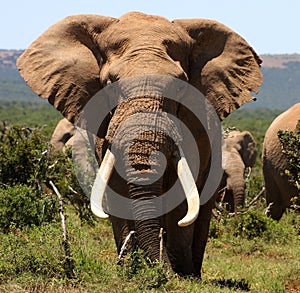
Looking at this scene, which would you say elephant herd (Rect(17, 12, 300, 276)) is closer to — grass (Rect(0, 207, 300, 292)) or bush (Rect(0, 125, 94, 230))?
grass (Rect(0, 207, 300, 292))

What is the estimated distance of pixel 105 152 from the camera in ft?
20.5

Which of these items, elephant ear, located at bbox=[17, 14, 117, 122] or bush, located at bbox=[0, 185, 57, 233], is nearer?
elephant ear, located at bbox=[17, 14, 117, 122]

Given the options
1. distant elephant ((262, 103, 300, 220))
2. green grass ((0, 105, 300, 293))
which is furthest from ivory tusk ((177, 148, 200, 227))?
distant elephant ((262, 103, 300, 220))

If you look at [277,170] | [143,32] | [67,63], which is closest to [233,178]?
[277,170]

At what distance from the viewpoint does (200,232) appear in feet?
24.8

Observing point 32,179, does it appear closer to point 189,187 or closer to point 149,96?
point 149,96

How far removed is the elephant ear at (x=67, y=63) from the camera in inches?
259

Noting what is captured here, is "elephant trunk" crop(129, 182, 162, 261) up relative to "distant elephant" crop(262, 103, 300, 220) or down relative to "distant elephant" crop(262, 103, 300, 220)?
up

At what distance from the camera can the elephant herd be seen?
18.3 ft

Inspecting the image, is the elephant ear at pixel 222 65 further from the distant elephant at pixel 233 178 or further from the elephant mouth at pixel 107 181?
the distant elephant at pixel 233 178

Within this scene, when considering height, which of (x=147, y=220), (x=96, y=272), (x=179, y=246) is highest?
(x=147, y=220)

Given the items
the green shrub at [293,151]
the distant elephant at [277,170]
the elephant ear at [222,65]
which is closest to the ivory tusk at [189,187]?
the elephant ear at [222,65]

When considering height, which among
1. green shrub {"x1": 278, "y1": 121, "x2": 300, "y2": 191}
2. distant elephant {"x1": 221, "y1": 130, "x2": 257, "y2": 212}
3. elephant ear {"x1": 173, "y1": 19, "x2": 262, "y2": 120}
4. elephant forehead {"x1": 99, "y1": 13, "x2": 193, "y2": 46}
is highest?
elephant forehead {"x1": 99, "y1": 13, "x2": 193, "y2": 46}

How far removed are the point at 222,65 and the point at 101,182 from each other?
185cm
